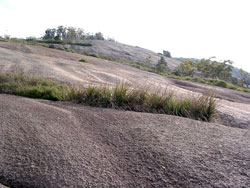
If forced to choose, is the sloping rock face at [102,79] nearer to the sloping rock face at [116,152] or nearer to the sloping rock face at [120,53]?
the sloping rock face at [116,152]

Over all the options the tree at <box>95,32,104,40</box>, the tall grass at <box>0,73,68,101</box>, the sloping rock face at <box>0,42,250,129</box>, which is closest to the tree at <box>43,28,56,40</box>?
the tree at <box>95,32,104,40</box>

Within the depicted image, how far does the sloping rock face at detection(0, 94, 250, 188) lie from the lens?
10.1 ft

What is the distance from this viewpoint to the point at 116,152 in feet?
12.7

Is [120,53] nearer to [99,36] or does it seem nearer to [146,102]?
[99,36]

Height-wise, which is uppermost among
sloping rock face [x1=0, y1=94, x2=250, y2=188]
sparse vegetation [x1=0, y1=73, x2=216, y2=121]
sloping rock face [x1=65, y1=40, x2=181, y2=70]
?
sloping rock face [x1=65, y1=40, x2=181, y2=70]

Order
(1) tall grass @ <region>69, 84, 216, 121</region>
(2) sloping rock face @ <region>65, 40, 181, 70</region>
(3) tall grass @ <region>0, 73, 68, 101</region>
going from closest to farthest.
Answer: (1) tall grass @ <region>69, 84, 216, 121</region> → (3) tall grass @ <region>0, 73, 68, 101</region> → (2) sloping rock face @ <region>65, 40, 181, 70</region>

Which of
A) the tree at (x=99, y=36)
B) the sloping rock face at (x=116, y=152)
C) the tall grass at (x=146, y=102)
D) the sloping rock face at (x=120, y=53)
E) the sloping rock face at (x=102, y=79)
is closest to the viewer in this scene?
the sloping rock face at (x=116, y=152)

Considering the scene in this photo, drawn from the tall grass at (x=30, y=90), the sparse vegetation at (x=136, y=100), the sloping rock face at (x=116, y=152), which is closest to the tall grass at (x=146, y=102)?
the sparse vegetation at (x=136, y=100)

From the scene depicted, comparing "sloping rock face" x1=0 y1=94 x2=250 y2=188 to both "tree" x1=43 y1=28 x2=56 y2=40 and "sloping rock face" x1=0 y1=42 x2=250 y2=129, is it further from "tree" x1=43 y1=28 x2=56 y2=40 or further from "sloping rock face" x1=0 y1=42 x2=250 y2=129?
"tree" x1=43 y1=28 x2=56 y2=40

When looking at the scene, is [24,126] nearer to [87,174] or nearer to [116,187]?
[87,174]

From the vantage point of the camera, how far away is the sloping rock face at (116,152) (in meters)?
3.08

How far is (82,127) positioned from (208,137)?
278 centimetres

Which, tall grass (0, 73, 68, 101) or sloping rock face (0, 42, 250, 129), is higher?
sloping rock face (0, 42, 250, 129)

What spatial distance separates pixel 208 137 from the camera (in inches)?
182
